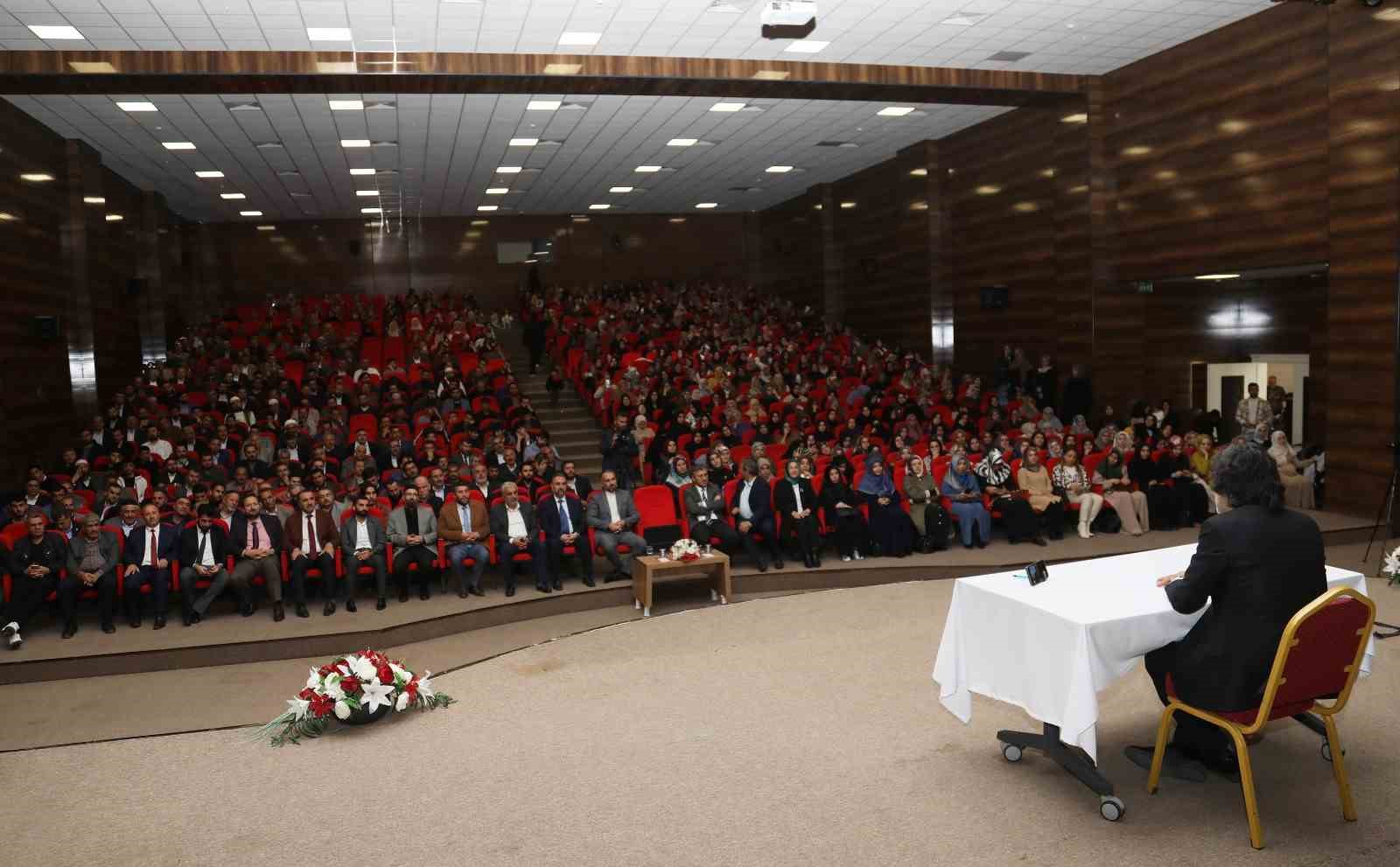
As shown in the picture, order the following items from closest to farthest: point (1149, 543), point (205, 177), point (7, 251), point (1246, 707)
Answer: point (1246, 707) < point (1149, 543) < point (7, 251) < point (205, 177)

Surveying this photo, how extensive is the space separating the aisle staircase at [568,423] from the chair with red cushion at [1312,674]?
30.4 feet

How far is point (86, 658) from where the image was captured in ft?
23.2

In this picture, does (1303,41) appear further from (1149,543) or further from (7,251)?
(7,251)

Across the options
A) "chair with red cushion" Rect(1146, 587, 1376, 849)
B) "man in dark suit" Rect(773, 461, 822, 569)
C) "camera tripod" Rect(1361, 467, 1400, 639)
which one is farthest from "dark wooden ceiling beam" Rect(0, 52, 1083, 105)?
"chair with red cushion" Rect(1146, 587, 1376, 849)

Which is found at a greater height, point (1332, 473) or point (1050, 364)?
point (1050, 364)

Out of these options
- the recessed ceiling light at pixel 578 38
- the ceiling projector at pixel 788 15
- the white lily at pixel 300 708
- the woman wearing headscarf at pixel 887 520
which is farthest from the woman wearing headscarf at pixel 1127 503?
the white lily at pixel 300 708

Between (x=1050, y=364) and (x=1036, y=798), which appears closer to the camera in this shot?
(x=1036, y=798)

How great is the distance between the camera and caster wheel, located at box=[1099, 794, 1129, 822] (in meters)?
3.73

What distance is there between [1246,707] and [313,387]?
12.1 meters

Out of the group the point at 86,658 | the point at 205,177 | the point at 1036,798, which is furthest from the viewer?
the point at 205,177

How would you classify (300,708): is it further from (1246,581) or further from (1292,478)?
(1292,478)

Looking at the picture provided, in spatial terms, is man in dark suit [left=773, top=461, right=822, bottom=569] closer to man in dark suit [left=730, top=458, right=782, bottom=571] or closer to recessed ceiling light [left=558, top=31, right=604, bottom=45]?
man in dark suit [left=730, top=458, right=782, bottom=571]

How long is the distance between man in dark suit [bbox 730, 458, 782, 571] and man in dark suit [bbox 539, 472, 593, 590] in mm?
1382

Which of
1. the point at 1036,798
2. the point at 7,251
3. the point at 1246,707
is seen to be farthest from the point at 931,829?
the point at 7,251
